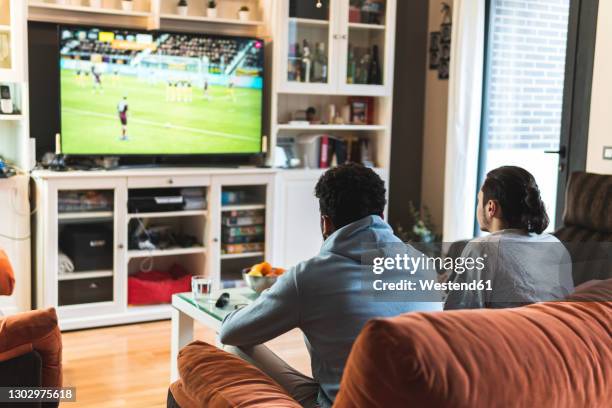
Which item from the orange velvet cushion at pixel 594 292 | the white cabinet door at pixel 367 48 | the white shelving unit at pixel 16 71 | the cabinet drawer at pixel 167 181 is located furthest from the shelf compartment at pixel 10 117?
the orange velvet cushion at pixel 594 292

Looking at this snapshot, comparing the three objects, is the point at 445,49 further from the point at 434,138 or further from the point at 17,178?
the point at 17,178

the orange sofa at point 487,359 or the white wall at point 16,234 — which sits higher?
the orange sofa at point 487,359

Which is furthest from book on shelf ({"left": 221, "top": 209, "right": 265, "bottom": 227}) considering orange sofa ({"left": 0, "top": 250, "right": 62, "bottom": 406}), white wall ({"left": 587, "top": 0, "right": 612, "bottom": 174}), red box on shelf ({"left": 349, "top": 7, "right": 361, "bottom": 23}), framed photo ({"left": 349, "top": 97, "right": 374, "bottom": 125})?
orange sofa ({"left": 0, "top": 250, "right": 62, "bottom": 406})

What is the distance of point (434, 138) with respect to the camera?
19.1 feet

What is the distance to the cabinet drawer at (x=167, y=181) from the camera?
4.57m

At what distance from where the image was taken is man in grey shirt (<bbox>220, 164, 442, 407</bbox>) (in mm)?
2008

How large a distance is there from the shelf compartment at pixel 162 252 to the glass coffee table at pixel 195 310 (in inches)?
58.0

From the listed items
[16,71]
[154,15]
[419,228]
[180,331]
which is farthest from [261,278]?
[419,228]

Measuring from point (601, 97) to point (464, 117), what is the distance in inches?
45.0

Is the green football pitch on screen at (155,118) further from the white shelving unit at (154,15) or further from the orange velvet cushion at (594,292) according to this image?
the orange velvet cushion at (594,292)

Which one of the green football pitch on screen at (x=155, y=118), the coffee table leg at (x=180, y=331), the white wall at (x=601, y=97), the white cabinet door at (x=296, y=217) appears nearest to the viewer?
the coffee table leg at (x=180, y=331)

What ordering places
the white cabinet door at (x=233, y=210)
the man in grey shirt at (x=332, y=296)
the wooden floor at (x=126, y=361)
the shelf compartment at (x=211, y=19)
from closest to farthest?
the man in grey shirt at (x=332, y=296) → the wooden floor at (x=126, y=361) → the shelf compartment at (x=211, y=19) → the white cabinet door at (x=233, y=210)

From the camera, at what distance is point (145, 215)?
4.63 m

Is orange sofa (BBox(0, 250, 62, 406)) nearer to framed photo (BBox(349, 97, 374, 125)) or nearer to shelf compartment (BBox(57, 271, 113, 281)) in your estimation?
shelf compartment (BBox(57, 271, 113, 281))
